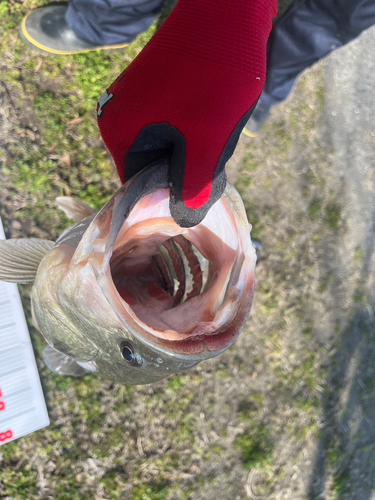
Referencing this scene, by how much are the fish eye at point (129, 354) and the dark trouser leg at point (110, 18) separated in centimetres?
228

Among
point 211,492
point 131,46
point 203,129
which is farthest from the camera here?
point 211,492

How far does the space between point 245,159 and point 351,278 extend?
170cm

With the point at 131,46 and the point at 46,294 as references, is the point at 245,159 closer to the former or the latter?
the point at 131,46

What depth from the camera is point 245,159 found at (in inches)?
139

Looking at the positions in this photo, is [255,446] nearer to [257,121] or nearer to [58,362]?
[58,362]

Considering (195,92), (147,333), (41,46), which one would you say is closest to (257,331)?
(147,333)

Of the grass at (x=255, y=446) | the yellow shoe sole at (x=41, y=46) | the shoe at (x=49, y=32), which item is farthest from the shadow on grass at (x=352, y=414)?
the shoe at (x=49, y=32)

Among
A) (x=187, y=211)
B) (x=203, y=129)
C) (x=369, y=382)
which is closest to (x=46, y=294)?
(x=187, y=211)

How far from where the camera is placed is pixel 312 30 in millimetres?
2500

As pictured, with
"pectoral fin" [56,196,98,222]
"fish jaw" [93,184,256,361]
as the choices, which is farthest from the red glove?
"pectoral fin" [56,196,98,222]

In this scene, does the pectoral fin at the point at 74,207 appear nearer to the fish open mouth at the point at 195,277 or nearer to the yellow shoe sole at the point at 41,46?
the fish open mouth at the point at 195,277

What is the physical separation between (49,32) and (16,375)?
9.02ft

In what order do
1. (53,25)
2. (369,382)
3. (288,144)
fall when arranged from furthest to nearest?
(369,382), (288,144), (53,25)

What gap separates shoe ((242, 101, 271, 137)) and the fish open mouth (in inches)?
74.9
